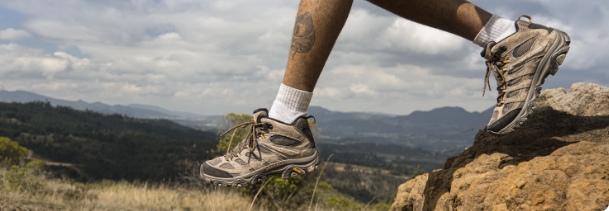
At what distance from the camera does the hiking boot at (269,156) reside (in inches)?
94.9

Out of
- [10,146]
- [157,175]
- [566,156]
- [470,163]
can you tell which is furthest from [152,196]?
[157,175]

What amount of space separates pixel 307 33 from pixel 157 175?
65.4 meters

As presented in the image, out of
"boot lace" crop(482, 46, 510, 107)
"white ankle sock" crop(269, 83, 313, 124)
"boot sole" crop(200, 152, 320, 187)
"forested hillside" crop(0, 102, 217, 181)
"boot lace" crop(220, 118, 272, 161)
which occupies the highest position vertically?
"boot lace" crop(482, 46, 510, 107)

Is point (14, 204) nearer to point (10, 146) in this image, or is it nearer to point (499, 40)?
point (499, 40)

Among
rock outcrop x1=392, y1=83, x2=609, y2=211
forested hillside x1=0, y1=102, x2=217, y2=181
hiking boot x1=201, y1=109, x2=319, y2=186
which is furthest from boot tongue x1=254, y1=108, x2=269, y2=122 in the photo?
forested hillside x1=0, y1=102, x2=217, y2=181

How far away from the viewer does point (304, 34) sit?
2.17 m

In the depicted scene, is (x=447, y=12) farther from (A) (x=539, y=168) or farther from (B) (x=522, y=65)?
(A) (x=539, y=168)

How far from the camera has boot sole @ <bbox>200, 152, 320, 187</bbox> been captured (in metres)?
2.44

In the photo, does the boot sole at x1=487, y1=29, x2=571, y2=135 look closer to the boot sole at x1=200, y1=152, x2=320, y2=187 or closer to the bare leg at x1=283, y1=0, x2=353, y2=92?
the bare leg at x1=283, y1=0, x2=353, y2=92

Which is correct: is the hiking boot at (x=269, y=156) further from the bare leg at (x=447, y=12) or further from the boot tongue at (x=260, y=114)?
the bare leg at (x=447, y=12)

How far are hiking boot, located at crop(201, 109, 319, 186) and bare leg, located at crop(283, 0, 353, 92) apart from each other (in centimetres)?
28

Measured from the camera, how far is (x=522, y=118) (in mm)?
2174

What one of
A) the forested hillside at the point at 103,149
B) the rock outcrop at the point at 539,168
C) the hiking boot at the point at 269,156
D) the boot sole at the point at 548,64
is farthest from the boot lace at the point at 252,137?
the forested hillside at the point at 103,149

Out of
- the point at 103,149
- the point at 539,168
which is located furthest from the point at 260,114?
the point at 103,149
